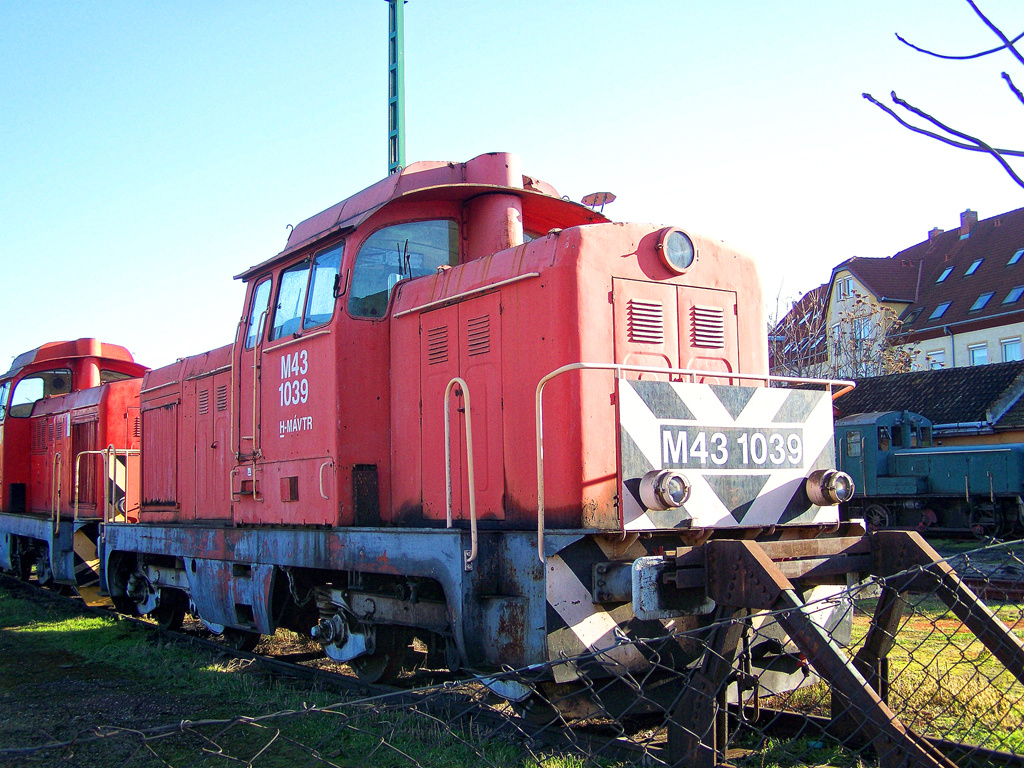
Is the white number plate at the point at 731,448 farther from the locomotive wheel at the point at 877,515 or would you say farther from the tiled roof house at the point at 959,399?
the tiled roof house at the point at 959,399

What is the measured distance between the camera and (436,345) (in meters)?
5.41

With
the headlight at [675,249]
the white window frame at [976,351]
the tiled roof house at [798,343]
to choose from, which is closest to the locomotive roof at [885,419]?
the tiled roof house at [798,343]

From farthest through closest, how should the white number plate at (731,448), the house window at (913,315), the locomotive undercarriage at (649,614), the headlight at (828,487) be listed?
the house window at (913,315)
the headlight at (828,487)
the white number plate at (731,448)
the locomotive undercarriage at (649,614)

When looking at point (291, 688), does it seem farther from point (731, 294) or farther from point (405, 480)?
point (731, 294)

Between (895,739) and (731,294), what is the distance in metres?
2.75

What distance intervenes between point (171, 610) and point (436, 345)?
5.22 m

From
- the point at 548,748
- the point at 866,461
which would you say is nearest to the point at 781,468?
the point at 548,748

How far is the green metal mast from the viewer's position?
36.7ft

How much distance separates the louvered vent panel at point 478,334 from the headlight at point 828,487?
202 centimetres

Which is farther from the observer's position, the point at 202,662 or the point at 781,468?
the point at 202,662

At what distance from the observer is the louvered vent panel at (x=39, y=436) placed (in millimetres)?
12820

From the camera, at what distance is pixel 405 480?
5.59 metres

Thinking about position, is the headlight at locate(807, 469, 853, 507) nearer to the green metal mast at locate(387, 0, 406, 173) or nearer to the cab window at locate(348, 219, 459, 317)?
the cab window at locate(348, 219, 459, 317)

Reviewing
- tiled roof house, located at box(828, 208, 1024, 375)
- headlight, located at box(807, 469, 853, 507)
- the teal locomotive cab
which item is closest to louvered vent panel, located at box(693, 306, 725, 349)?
headlight, located at box(807, 469, 853, 507)
